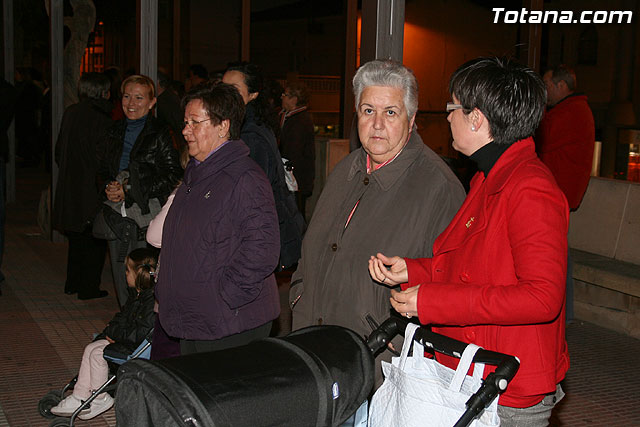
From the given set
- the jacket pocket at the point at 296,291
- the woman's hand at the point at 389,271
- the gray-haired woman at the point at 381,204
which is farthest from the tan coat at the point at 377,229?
the woman's hand at the point at 389,271

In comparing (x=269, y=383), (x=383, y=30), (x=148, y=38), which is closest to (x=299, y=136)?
(x=148, y=38)

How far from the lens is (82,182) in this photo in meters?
8.80

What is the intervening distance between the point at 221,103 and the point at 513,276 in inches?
90.5

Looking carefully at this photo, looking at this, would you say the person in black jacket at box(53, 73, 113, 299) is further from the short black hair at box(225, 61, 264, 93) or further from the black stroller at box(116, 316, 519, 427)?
the black stroller at box(116, 316, 519, 427)

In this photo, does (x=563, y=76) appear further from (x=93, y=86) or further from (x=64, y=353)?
A: (x=64, y=353)

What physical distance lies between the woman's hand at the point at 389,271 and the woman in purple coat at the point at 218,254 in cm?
123

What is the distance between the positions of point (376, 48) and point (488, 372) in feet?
13.3

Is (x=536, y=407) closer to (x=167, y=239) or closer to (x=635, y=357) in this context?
(x=167, y=239)

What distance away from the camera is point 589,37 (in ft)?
37.7

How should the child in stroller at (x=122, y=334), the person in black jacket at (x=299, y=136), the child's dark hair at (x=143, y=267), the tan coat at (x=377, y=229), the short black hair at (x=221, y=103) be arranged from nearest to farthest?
the tan coat at (x=377, y=229) < the short black hair at (x=221, y=103) < the child in stroller at (x=122, y=334) < the child's dark hair at (x=143, y=267) < the person in black jacket at (x=299, y=136)

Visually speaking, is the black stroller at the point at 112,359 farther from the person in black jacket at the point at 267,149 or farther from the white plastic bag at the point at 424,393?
the white plastic bag at the point at 424,393

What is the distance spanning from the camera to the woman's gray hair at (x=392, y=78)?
3.50m

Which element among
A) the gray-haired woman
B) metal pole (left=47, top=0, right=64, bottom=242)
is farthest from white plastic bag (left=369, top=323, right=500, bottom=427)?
metal pole (left=47, top=0, right=64, bottom=242)

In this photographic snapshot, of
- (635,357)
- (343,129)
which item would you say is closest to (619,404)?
(635,357)
